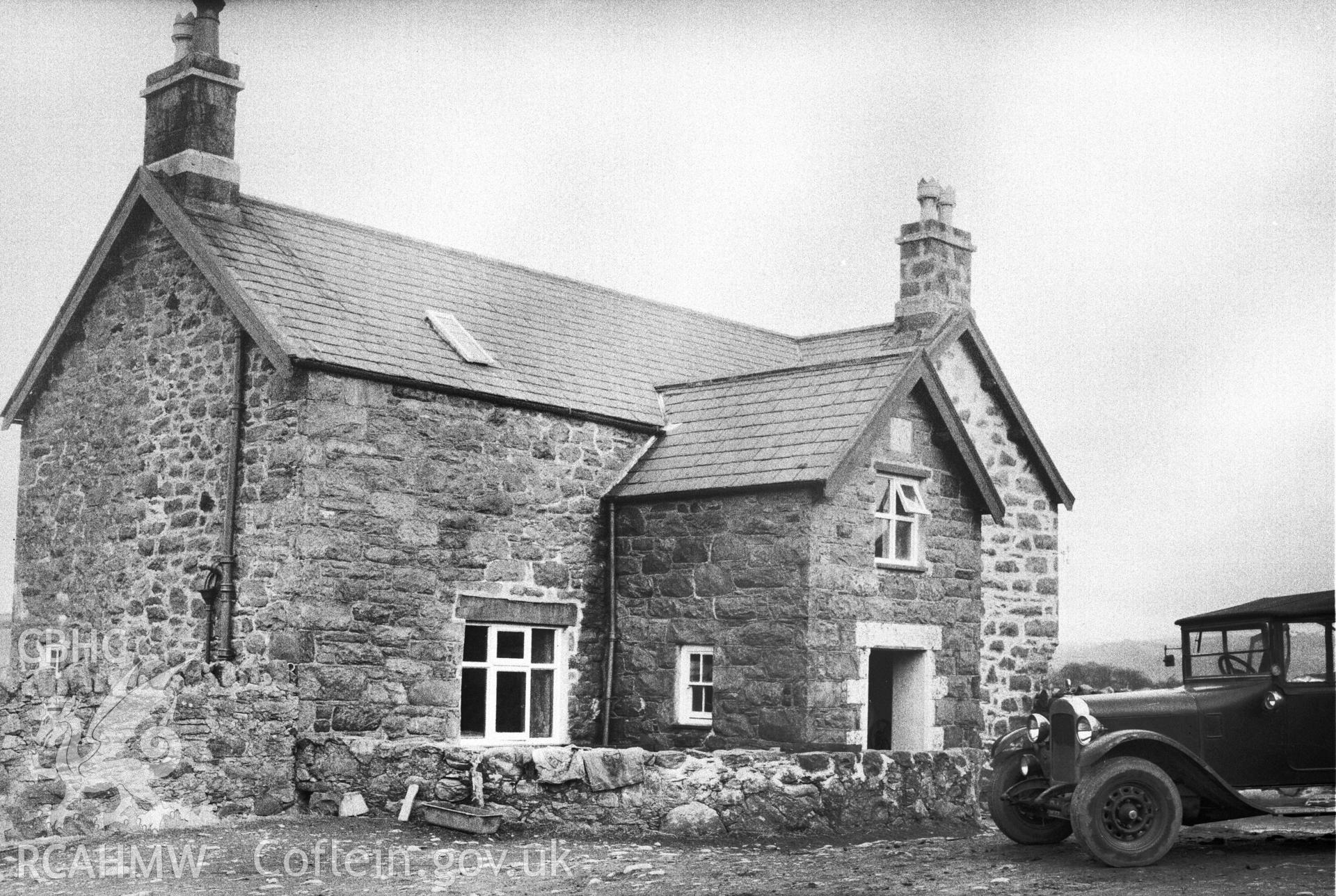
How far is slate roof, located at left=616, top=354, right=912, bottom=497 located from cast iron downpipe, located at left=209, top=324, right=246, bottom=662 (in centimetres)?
453

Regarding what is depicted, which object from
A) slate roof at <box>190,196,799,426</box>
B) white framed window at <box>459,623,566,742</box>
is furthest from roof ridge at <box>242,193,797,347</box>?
white framed window at <box>459,623,566,742</box>

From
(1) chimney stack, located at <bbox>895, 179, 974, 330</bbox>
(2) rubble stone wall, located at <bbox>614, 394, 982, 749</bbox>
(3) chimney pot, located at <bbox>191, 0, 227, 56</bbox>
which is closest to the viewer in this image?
(2) rubble stone wall, located at <bbox>614, 394, 982, 749</bbox>

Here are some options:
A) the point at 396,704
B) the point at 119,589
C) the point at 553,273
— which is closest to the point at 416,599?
the point at 396,704

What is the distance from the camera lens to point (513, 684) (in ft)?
57.1

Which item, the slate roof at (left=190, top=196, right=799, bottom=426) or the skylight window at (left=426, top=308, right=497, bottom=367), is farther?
the skylight window at (left=426, top=308, right=497, bottom=367)

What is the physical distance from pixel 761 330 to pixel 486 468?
31.1 feet

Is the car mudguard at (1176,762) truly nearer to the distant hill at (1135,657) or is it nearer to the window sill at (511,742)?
the window sill at (511,742)

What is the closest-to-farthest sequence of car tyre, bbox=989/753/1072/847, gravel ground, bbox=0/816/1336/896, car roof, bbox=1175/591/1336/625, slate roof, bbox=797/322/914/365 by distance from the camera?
gravel ground, bbox=0/816/1336/896 → car roof, bbox=1175/591/1336/625 → car tyre, bbox=989/753/1072/847 → slate roof, bbox=797/322/914/365

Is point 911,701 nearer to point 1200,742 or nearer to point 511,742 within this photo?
point 511,742

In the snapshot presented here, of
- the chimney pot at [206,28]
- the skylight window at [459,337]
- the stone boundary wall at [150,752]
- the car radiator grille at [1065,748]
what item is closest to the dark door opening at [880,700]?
the skylight window at [459,337]

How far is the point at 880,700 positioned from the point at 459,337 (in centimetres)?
769

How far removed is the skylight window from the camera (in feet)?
57.9

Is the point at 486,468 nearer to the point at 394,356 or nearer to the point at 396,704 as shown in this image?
the point at 394,356

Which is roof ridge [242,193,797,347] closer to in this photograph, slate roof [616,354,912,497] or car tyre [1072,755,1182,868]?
slate roof [616,354,912,497]
